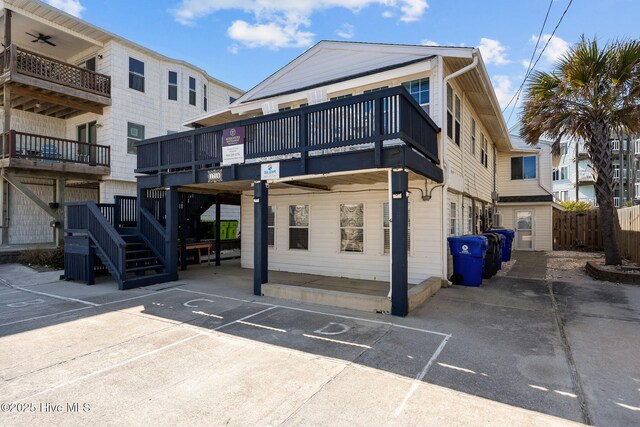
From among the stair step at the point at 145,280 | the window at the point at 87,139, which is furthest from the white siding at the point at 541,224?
the window at the point at 87,139

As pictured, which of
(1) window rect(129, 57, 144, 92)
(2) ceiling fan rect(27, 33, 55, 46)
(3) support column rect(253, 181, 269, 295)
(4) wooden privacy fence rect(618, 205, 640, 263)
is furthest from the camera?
(1) window rect(129, 57, 144, 92)

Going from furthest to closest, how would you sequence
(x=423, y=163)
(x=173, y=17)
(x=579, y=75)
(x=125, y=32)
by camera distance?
(x=125, y=32) < (x=173, y=17) < (x=579, y=75) < (x=423, y=163)

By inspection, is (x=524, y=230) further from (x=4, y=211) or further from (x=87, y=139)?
(x=4, y=211)

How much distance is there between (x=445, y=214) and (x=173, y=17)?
11964 mm

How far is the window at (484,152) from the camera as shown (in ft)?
43.1

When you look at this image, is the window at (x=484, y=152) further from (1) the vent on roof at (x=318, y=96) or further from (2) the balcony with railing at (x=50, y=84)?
(2) the balcony with railing at (x=50, y=84)

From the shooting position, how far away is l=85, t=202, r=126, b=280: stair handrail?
313 inches

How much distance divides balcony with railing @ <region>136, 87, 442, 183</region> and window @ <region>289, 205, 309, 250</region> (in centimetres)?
270

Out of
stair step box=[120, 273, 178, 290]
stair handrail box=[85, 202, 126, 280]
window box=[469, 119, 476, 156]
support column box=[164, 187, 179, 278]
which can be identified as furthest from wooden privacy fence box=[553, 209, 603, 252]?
stair handrail box=[85, 202, 126, 280]

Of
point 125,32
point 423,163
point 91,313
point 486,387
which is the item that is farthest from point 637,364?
point 125,32

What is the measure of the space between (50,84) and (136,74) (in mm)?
3345

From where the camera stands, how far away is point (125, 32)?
14.3m

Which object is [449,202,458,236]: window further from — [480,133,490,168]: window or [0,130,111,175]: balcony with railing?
[0,130,111,175]: balcony with railing

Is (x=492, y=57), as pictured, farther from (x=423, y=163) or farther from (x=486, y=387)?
(x=486, y=387)
